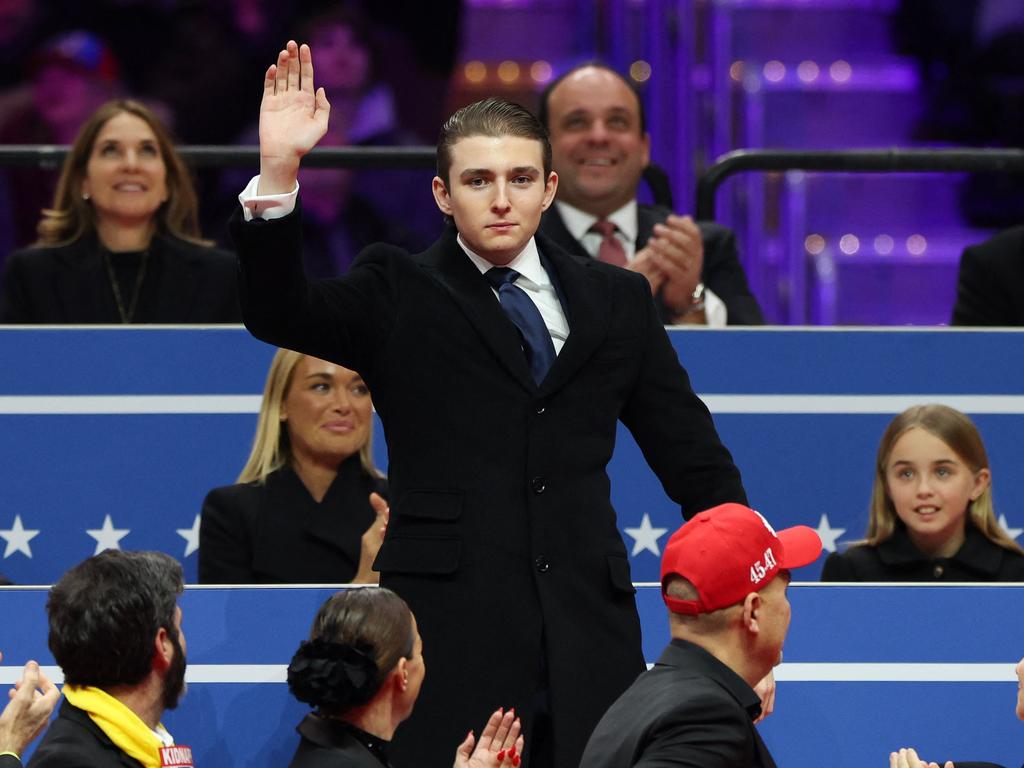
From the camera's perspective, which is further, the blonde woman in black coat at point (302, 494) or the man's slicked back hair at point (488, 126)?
the blonde woman in black coat at point (302, 494)

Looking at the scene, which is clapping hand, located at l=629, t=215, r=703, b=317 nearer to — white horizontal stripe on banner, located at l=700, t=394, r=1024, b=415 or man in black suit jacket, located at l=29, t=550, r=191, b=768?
white horizontal stripe on banner, located at l=700, t=394, r=1024, b=415

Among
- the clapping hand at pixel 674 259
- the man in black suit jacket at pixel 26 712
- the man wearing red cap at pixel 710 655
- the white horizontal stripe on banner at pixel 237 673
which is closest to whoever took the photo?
the man wearing red cap at pixel 710 655

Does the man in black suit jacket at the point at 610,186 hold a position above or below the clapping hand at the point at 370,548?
above

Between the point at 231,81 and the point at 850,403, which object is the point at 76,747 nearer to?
the point at 850,403

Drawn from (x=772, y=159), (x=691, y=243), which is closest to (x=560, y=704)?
(x=691, y=243)

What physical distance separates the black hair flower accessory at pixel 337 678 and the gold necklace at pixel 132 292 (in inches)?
82.5

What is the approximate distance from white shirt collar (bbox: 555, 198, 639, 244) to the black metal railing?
401 mm

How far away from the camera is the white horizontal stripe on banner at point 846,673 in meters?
3.56

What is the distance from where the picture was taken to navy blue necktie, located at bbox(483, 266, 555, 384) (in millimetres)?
3037

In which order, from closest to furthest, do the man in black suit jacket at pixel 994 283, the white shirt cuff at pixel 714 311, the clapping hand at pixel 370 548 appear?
the clapping hand at pixel 370 548
the white shirt cuff at pixel 714 311
the man in black suit jacket at pixel 994 283

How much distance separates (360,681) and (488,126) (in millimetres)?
869

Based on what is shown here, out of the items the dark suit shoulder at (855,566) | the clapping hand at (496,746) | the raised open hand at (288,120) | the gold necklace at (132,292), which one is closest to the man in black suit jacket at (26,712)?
the clapping hand at (496,746)

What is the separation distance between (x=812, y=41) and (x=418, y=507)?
4.73m

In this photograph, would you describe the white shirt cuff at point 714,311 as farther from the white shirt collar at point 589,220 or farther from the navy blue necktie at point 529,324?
the navy blue necktie at point 529,324
